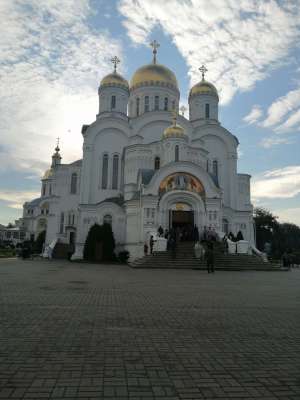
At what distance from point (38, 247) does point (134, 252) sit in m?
23.6

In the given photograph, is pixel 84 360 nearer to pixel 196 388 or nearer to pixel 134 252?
pixel 196 388

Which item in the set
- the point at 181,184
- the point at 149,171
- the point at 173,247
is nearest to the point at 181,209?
the point at 181,184

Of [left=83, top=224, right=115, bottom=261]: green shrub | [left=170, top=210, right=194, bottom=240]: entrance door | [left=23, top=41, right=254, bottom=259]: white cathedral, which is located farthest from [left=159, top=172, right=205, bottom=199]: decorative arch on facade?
[left=83, top=224, right=115, bottom=261]: green shrub

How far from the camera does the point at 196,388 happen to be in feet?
10.6

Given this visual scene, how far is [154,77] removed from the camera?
37.1 m

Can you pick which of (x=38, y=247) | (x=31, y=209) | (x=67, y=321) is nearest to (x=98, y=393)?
(x=67, y=321)

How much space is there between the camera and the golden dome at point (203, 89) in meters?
37.1

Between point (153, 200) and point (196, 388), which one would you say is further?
point (153, 200)

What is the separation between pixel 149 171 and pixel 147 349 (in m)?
24.5

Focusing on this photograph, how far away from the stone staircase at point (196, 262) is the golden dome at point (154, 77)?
70.4 ft

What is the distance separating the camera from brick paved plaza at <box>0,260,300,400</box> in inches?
126

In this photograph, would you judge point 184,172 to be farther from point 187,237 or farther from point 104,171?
point 104,171

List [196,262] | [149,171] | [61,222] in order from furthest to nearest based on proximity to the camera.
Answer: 1. [61,222]
2. [149,171]
3. [196,262]

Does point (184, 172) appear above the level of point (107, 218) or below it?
above
